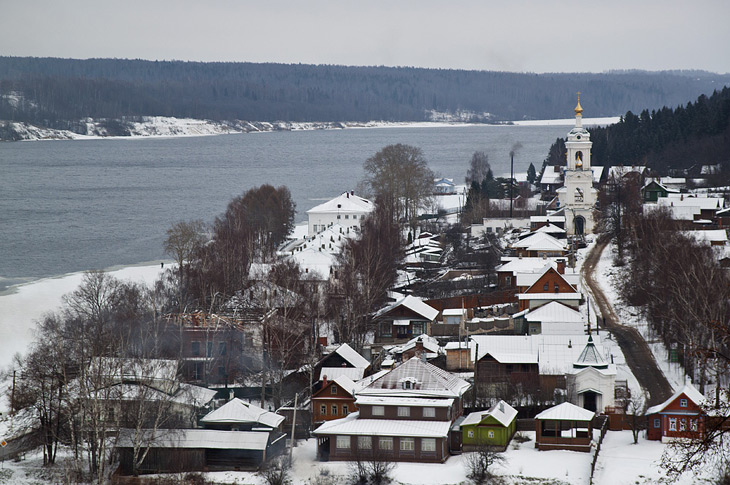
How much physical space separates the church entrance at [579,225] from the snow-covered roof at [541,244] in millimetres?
4604

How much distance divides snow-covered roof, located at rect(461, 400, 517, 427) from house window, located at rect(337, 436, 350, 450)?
2.55 m

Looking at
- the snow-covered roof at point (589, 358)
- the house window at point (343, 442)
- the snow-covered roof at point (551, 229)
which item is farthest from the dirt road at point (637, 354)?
the snow-covered roof at point (551, 229)

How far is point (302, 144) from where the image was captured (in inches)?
7608

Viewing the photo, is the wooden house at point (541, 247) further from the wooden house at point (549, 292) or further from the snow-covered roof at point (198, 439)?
the snow-covered roof at point (198, 439)

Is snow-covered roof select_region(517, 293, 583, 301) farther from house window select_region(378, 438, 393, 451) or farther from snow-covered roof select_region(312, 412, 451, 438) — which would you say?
house window select_region(378, 438, 393, 451)

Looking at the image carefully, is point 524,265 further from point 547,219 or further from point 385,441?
point 385,441

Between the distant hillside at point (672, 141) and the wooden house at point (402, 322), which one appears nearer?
the wooden house at point (402, 322)

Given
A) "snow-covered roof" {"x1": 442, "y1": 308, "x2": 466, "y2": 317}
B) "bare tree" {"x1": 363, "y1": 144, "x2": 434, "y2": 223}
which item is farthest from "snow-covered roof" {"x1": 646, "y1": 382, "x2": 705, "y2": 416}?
"bare tree" {"x1": 363, "y1": 144, "x2": 434, "y2": 223}

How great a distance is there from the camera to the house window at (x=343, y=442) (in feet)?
76.4

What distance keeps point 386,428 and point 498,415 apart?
2476 millimetres

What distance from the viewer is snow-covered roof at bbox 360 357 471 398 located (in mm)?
24406

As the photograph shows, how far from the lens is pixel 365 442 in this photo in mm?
23328

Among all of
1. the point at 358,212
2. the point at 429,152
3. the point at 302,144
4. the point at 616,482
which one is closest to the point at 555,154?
the point at 358,212

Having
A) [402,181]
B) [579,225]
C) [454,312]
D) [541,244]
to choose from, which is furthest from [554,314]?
[402,181]
